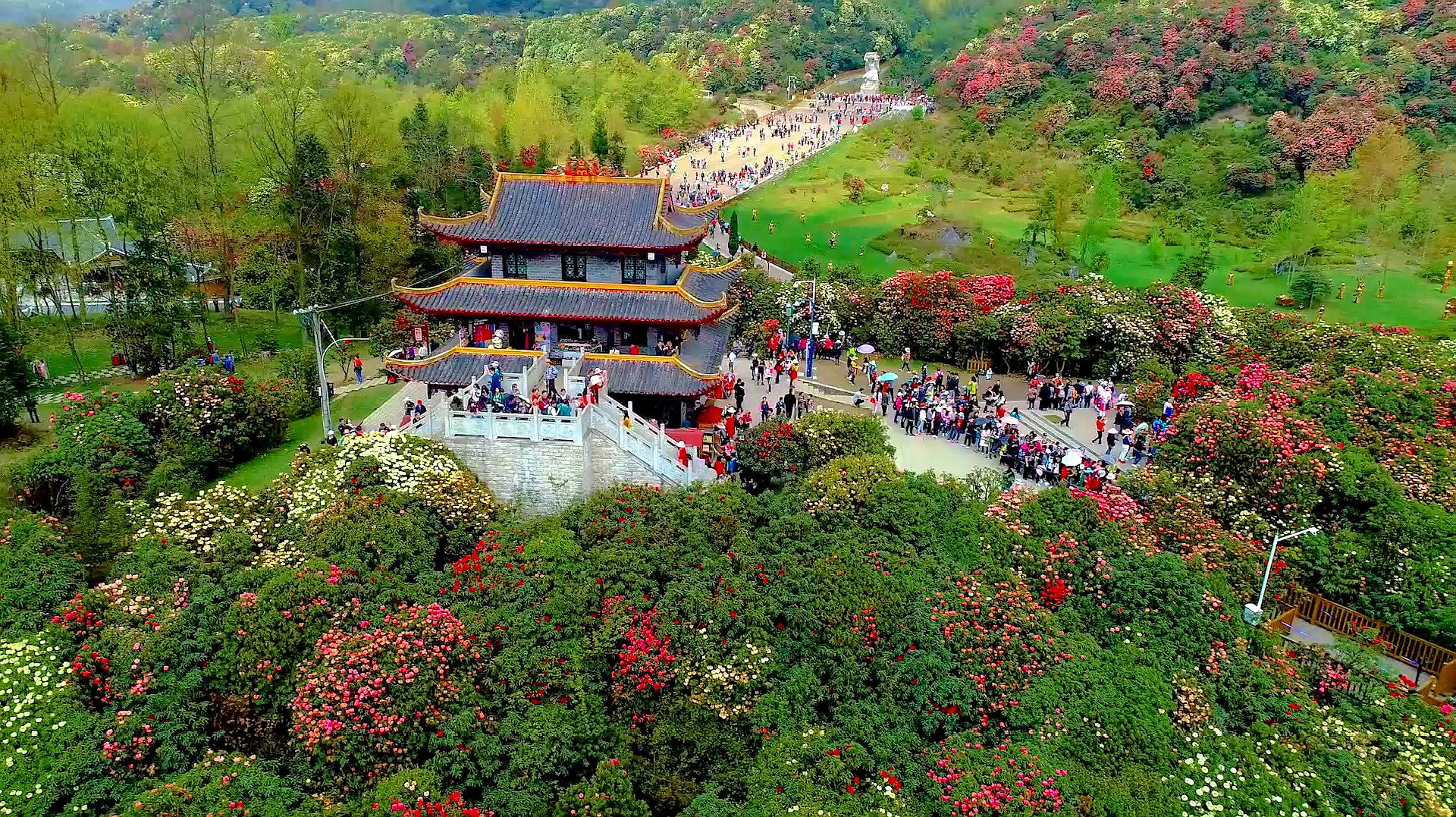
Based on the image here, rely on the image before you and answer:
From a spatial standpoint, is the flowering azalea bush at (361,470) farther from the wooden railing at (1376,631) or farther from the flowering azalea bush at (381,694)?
the wooden railing at (1376,631)

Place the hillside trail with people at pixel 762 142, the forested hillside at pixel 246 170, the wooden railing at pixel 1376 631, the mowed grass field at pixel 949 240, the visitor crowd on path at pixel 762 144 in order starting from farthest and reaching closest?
1. the hillside trail with people at pixel 762 142
2. the visitor crowd on path at pixel 762 144
3. the mowed grass field at pixel 949 240
4. the forested hillside at pixel 246 170
5. the wooden railing at pixel 1376 631

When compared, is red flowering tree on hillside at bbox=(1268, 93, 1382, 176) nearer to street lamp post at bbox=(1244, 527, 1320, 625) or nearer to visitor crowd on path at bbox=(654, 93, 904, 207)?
visitor crowd on path at bbox=(654, 93, 904, 207)

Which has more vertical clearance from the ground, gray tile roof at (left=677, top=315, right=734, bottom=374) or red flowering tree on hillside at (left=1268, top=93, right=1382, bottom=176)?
red flowering tree on hillside at (left=1268, top=93, right=1382, bottom=176)

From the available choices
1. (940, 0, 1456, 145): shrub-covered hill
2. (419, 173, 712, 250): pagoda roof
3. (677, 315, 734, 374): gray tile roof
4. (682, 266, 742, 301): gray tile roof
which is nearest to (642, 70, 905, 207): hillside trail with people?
(940, 0, 1456, 145): shrub-covered hill

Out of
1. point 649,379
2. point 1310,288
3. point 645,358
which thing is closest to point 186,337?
point 645,358

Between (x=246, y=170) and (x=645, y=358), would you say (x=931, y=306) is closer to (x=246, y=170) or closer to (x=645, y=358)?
(x=645, y=358)

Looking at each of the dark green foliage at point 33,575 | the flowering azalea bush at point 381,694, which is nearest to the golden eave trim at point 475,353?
the dark green foliage at point 33,575

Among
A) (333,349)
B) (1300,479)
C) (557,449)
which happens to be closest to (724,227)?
(333,349)

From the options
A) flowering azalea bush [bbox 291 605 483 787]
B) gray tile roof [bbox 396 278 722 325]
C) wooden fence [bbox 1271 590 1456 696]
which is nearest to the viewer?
flowering azalea bush [bbox 291 605 483 787]
